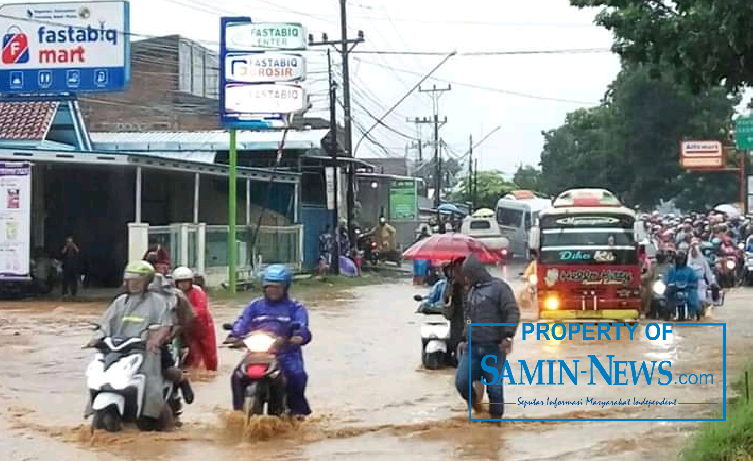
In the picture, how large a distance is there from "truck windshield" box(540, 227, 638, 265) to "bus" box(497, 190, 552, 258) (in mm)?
27401

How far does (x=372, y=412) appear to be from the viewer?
487 inches

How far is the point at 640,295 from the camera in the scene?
2122cm

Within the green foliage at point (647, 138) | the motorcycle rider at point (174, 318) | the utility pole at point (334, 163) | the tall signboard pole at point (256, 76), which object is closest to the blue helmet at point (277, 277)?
the motorcycle rider at point (174, 318)

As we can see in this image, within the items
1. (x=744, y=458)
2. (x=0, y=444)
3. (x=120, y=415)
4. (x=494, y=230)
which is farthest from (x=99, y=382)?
(x=494, y=230)

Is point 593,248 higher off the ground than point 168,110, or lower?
lower

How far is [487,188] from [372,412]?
80.8 meters

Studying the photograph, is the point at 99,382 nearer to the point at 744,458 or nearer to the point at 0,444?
the point at 0,444

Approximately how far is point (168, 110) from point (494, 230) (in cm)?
1591

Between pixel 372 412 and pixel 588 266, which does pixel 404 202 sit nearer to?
pixel 588 266

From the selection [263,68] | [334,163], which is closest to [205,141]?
[334,163]

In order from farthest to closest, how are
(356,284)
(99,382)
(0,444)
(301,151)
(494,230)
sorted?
(494,230) < (301,151) < (356,284) < (0,444) < (99,382)

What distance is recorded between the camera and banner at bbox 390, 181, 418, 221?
51.6 meters

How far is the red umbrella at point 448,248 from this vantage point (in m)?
16.4

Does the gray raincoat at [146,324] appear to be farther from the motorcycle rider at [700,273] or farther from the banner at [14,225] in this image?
the banner at [14,225]
